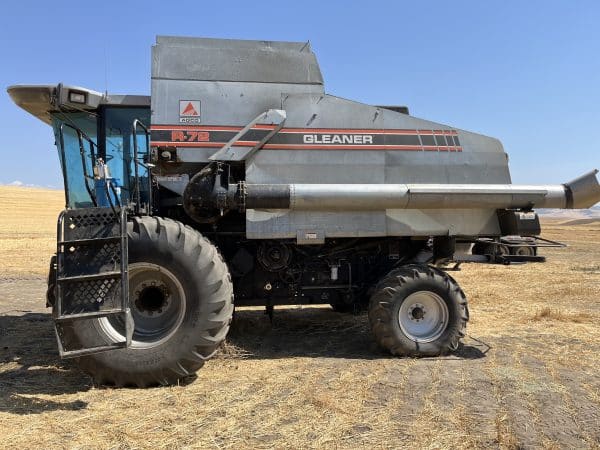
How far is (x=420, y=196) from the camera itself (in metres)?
5.52

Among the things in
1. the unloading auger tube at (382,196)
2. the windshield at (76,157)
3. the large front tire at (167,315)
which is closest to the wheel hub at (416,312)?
the unloading auger tube at (382,196)

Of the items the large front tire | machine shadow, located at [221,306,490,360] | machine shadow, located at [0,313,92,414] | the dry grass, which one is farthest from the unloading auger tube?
the dry grass

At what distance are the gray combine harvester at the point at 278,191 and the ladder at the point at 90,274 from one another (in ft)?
1.00

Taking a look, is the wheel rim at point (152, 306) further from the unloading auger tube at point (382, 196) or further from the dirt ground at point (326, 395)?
the unloading auger tube at point (382, 196)

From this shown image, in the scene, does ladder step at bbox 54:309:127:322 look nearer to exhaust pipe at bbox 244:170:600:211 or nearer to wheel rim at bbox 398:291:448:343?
exhaust pipe at bbox 244:170:600:211

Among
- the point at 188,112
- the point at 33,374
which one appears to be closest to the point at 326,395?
the point at 33,374

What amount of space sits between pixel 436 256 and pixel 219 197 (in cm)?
291

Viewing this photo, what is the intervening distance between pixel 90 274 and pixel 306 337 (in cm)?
315

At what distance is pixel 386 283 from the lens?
554 cm

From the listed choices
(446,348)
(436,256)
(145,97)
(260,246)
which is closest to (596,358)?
(446,348)

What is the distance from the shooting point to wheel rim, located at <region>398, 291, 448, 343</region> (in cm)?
556

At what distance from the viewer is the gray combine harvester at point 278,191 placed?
16.2 feet

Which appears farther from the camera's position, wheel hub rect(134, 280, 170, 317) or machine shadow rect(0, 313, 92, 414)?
wheel hub rect(134, 280, 170, 317)

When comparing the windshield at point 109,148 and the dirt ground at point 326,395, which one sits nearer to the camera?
the dirt ground at point 326,395
